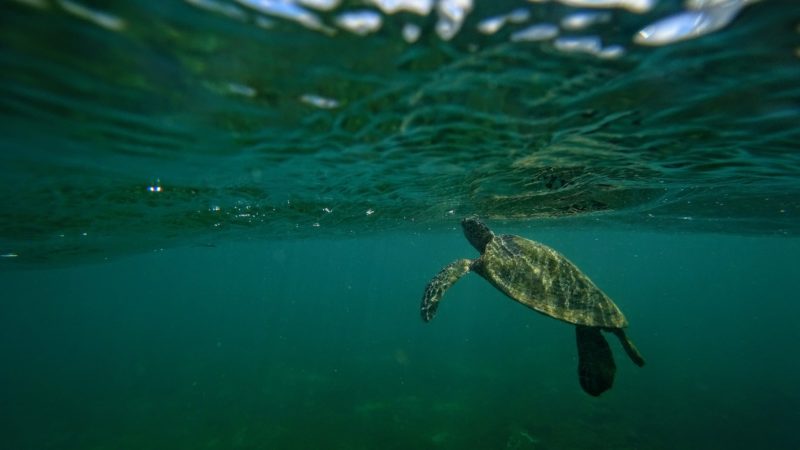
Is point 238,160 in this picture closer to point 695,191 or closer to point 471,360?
point 695,191

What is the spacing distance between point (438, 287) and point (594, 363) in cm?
404

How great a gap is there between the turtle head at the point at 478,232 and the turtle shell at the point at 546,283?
353 mm

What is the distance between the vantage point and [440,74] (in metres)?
6.56

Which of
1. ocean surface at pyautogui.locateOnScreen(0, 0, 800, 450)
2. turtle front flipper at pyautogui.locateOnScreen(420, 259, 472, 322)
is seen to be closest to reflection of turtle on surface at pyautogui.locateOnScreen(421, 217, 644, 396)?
turtle front flipper at pyautogui.locateOnScreen(420, 259, 472, 322)

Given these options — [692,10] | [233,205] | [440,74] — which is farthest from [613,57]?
[233,205]

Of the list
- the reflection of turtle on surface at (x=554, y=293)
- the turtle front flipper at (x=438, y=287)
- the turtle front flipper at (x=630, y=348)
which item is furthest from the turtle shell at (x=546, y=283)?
the turtle front flipper at (x=438, y=287)

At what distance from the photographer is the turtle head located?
39.5 ft

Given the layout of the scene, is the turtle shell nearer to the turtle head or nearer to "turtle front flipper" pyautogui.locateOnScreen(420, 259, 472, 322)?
the turtle head

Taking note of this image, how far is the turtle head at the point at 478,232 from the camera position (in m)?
12.0

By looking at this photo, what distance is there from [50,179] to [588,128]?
593 inches

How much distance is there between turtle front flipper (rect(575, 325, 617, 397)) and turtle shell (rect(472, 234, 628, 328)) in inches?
22.1

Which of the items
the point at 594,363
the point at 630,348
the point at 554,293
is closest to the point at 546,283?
the point at 554,293

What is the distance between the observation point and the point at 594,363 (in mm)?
8555

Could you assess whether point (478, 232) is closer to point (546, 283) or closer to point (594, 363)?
point (546, 283)
